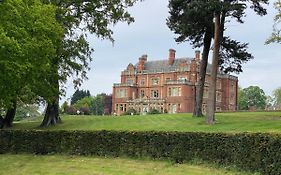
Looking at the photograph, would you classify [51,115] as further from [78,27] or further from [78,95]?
[78,95]

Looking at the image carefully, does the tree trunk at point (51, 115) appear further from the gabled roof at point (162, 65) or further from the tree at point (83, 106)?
the gabled roof at point (162, 65)

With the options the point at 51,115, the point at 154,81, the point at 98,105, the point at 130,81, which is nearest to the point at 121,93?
the point at 130,81

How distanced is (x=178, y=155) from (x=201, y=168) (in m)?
2.10

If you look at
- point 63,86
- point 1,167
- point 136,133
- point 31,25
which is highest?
point 31,25

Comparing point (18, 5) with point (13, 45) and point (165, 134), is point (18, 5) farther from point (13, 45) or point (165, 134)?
point (165, 134)

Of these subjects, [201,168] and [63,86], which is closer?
[201,168]

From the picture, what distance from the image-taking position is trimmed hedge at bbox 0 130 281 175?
16.3 meters

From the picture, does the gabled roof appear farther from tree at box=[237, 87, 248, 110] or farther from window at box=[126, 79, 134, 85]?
tree at box=[237, 87, 248, 110]

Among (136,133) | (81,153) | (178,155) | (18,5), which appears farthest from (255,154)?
(18,5)

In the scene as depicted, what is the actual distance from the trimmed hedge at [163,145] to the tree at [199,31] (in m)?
12.7

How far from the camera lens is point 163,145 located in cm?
2117

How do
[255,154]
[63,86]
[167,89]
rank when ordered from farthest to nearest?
[167,89] < [63,86] < [255,154]

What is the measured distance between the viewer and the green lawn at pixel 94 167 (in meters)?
18.2

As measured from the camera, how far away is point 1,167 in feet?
70.6
